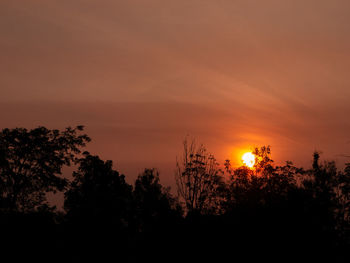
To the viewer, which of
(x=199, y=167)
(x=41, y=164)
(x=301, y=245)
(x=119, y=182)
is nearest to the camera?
(x=301, y=245)

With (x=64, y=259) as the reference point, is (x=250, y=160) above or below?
above

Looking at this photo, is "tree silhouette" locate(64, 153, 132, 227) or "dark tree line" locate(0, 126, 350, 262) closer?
"dark tree line" locate(0, 126, 350, 262)

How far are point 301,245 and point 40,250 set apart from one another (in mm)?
17908

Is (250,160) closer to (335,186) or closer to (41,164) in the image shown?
(335,186)

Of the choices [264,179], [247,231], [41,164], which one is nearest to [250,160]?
[264,179]

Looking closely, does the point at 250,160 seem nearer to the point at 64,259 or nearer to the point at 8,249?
the point at 64,259

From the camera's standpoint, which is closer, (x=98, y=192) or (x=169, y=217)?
(x=169, y=217)

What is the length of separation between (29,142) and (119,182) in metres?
19.4

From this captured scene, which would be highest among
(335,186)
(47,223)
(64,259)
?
(335,186)

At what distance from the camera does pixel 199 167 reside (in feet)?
233

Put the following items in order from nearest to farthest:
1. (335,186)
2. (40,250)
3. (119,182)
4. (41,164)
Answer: (40,250), (41,164), (335,186), (119,182)

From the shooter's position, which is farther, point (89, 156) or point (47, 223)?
point (89, 156)

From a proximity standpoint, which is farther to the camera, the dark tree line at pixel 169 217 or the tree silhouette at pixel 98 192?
the tree silhouette at pixel 98 192

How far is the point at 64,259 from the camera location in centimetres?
3619
